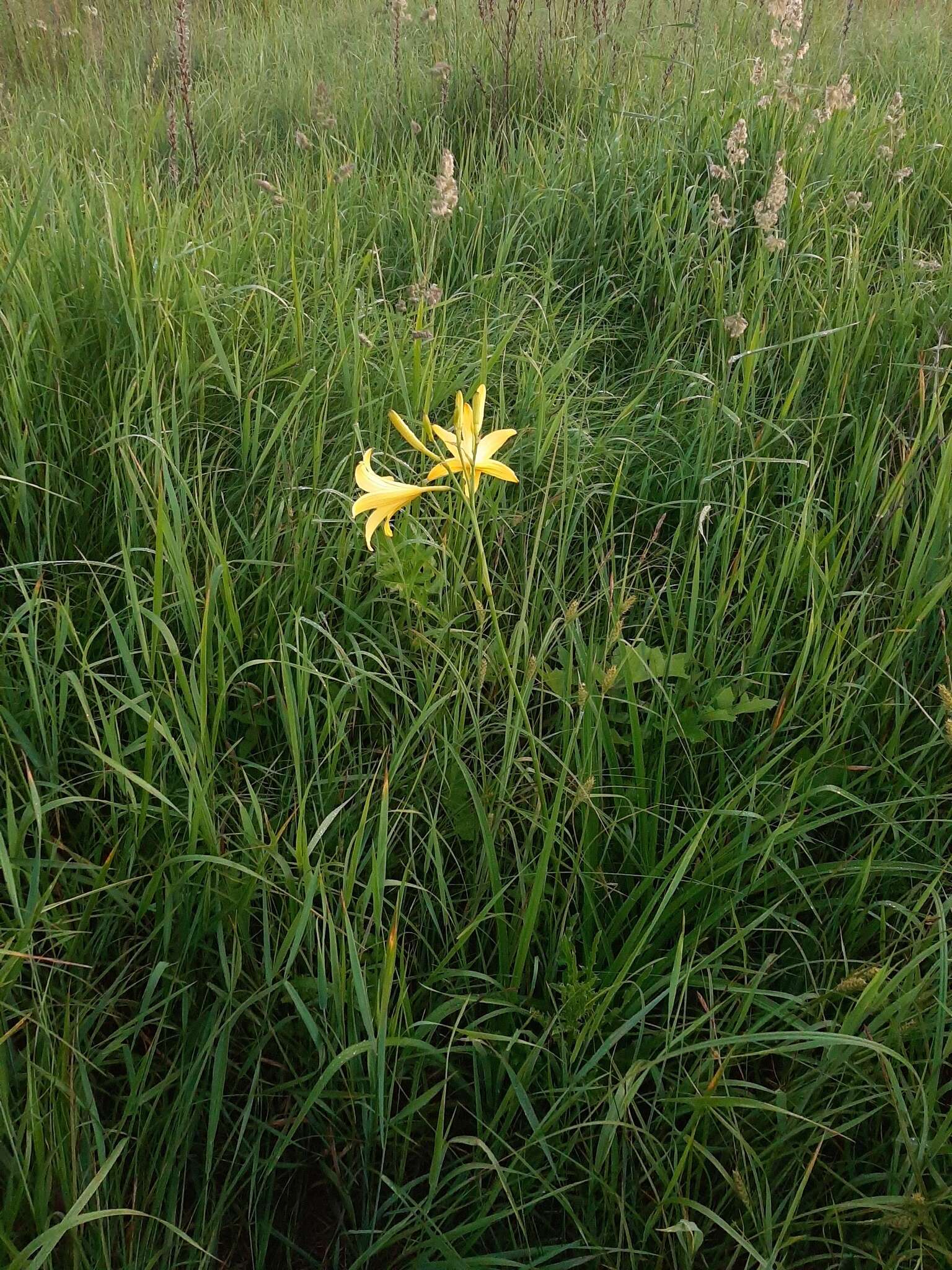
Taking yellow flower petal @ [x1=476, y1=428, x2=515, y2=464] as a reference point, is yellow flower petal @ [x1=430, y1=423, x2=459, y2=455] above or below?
above

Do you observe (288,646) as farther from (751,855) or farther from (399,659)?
(751,855)

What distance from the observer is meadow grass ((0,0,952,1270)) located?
3.39 ft

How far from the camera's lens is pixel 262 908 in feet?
3.91

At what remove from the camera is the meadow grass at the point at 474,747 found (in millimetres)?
1033

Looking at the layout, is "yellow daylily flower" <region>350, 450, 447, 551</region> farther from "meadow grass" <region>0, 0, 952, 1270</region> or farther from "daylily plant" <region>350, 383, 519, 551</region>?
"meadow grass" <region>0, 0, 952, 1270</region>

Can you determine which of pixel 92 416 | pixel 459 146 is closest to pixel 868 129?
pixel 459 146

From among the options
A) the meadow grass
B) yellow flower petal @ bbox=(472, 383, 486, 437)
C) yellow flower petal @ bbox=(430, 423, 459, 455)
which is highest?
yellow flower petal @ bbox=(472, 383, 486, 437)

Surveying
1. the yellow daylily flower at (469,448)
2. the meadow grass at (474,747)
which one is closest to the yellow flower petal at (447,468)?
the yellow daylily flower at (469,448)

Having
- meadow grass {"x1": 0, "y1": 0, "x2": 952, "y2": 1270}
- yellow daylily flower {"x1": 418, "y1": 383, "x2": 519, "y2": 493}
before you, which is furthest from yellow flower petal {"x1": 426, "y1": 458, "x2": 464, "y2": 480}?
meadow grass {"x1": 0, "y1": 0, "x2": 952, "y2": 1270}

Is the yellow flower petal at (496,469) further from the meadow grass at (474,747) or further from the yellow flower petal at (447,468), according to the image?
the meadow grass at (474,747)

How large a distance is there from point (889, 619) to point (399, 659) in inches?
31.9

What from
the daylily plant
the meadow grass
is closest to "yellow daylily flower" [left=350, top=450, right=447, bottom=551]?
the daylily plant

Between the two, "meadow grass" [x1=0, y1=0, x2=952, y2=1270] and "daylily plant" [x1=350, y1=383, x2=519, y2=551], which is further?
"daylily plant" [x1=350, y1=383, x2=519, y2=551]

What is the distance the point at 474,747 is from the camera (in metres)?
1.41
